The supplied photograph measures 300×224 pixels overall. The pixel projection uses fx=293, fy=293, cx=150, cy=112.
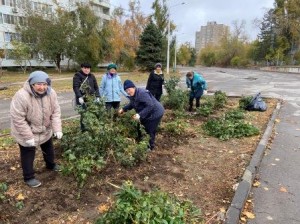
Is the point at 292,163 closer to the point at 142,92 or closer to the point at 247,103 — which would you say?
the point at 142,92

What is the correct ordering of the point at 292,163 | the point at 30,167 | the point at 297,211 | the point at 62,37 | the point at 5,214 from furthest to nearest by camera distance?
the point at 62,37 < the point at 292,163 < the point at 30,167 < the point at 297,211 < the point at 5,214

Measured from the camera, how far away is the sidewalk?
3646 mm

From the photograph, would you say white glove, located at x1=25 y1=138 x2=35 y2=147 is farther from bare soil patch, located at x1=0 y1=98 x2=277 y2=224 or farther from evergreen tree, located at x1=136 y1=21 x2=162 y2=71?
evergreen tree, located at x1=136 y1=21 x2=162 y2=71

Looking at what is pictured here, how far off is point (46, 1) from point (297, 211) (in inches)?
2040

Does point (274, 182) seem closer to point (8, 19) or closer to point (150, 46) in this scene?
point (150, 46)

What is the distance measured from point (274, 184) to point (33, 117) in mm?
3721

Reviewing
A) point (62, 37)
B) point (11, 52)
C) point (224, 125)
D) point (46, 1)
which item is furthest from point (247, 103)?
point (46, 1)

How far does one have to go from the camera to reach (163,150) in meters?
5.85

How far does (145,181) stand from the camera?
4.34 metres

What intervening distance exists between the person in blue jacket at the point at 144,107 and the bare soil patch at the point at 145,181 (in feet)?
2.00

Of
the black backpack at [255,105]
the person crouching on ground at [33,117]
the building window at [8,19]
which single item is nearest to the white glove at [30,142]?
the person crouching on ground at [33,117]

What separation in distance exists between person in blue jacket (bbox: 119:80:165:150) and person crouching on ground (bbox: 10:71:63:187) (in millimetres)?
1403

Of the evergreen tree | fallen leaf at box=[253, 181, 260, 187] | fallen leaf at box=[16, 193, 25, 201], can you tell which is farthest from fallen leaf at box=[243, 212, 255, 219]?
the evergreen tree

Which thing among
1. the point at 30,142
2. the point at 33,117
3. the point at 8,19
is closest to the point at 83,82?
the point at 33,117
